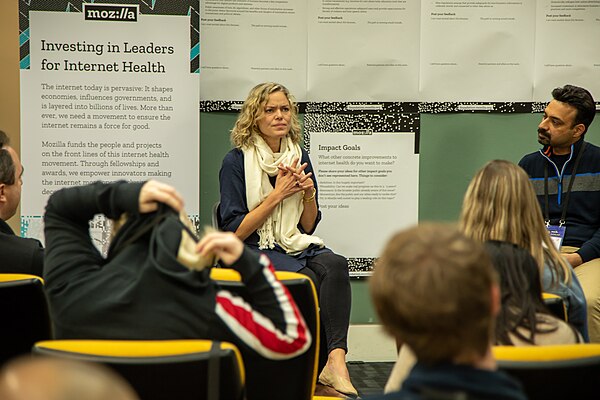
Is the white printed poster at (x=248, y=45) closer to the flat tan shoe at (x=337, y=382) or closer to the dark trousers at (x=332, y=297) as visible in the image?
the dark trousers at (x=332, y=297)

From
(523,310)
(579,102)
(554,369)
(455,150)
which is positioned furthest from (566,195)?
(554,369)

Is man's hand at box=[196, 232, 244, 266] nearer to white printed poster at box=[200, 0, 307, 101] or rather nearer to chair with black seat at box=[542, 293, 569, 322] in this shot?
chair with black seat at box=[542, 293, 569, 322]

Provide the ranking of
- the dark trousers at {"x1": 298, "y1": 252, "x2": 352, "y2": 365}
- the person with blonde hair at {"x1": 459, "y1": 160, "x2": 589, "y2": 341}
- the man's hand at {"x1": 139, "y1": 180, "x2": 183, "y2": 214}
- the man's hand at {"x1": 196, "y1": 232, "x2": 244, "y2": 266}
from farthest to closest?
1. the dark trousers at {"x1": 298, "y1": 252, "x2": 352, "y2": 365}
2. the person with blonde hair at {"x1": 459, "y1": 160, "x2": 589, "y2": 341}
3. the man's hand at {"x1": 139, "y1": 180, "x2": 183, "y2": 214}
4. the man's hand at {"x1": 196, "y1": 232, "x2": 244, "y2": 266}

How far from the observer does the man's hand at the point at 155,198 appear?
6.14 ft

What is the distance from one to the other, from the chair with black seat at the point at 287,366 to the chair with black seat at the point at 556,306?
2.37 feet

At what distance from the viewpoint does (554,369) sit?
1624mm

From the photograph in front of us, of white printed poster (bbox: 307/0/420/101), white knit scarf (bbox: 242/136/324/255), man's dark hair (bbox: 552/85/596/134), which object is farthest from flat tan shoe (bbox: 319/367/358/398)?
man's dark hair (bbox: 552/85/596/134)

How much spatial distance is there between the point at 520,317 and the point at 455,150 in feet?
9.97

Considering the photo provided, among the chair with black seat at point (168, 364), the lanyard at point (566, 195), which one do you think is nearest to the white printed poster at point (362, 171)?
the lanyard at point (566, 195)

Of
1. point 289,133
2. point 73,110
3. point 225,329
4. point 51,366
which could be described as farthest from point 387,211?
point 51,366

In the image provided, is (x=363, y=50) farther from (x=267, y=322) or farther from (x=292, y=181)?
(x=267, y=322)

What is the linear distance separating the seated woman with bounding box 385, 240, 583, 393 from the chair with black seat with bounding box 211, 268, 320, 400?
1.23 ft

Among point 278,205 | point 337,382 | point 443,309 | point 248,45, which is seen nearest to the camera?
point 443,309

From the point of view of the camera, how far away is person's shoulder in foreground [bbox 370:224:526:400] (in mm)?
1205
